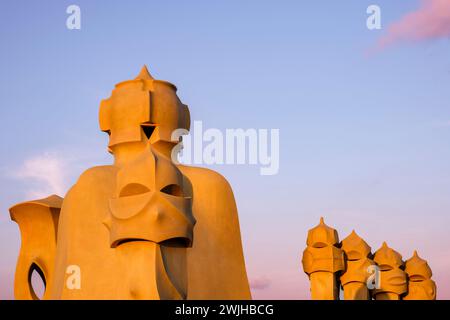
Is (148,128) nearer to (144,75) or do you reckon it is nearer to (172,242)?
(144,75)

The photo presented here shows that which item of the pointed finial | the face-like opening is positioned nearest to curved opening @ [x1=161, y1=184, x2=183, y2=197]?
the face-like opening

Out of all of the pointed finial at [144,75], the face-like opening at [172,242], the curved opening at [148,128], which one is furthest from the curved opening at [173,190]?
the pointed finial at [144,75]

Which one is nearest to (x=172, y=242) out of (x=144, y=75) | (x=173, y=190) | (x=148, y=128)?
(x=173, y=190)

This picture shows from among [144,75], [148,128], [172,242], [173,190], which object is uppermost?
[144,75]

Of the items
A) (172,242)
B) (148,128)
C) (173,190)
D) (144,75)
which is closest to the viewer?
(172,242)

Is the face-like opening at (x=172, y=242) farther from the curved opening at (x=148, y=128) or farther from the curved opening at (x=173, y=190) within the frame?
the curved opening at (x=148, y=128)

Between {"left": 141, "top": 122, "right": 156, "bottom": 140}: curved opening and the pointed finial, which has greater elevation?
the pointed finial

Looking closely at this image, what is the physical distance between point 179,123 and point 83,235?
141 inches

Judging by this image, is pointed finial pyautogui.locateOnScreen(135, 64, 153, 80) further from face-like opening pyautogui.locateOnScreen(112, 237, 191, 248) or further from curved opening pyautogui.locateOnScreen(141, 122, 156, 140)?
face-like opening pyautogui.locateOnScreen(112, 237, 191, 248)

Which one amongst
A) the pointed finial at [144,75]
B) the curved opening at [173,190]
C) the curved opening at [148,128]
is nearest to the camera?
the curved opening at [173,190]

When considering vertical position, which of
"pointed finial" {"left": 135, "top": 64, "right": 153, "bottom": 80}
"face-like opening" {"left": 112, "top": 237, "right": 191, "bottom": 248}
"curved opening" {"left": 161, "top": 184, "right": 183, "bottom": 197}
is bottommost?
"face-like opening" {"left": 112, "top": 237, "right": 191, "bottom": 248}

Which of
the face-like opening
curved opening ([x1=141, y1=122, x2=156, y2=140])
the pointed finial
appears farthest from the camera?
the pointed finial

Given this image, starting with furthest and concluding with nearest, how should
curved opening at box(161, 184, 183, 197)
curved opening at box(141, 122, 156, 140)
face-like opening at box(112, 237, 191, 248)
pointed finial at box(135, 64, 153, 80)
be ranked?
pointed finial at box(135, 64, 153, 80), curved opening at box(141, 122, 156, 140), curved opening at box(161, 184, 183, 197), face-like opening at box(112, 237, 191, 248)
